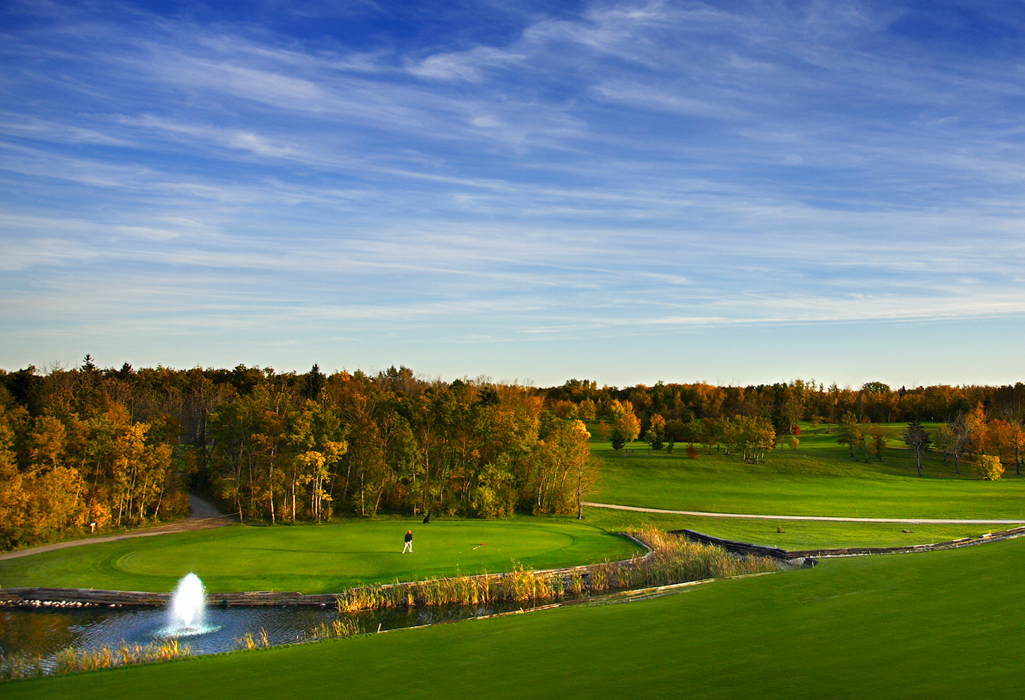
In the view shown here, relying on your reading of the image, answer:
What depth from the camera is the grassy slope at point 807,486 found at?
5356cm

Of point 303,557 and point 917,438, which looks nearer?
point 303,557

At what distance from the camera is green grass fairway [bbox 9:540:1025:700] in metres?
10.9

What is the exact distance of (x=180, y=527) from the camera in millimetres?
45594

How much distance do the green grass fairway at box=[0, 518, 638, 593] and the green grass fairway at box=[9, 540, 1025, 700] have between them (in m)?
13.9

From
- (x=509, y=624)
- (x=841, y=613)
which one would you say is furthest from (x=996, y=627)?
(x=509, y=624)

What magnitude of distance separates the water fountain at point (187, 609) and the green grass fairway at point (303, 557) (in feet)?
1.90

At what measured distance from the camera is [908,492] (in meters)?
63.2

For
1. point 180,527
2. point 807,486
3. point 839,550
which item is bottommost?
point 180,527

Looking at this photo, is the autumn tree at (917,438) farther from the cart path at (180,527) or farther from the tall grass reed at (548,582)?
the cart path at (180,527)

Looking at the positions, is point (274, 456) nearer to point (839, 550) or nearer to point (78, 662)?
point (78, 662)

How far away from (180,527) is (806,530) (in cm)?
4160

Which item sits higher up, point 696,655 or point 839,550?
point 696,655

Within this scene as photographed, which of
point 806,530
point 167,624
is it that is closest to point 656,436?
Result: point 806,530

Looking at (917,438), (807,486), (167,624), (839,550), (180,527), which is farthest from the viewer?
(917,438)
